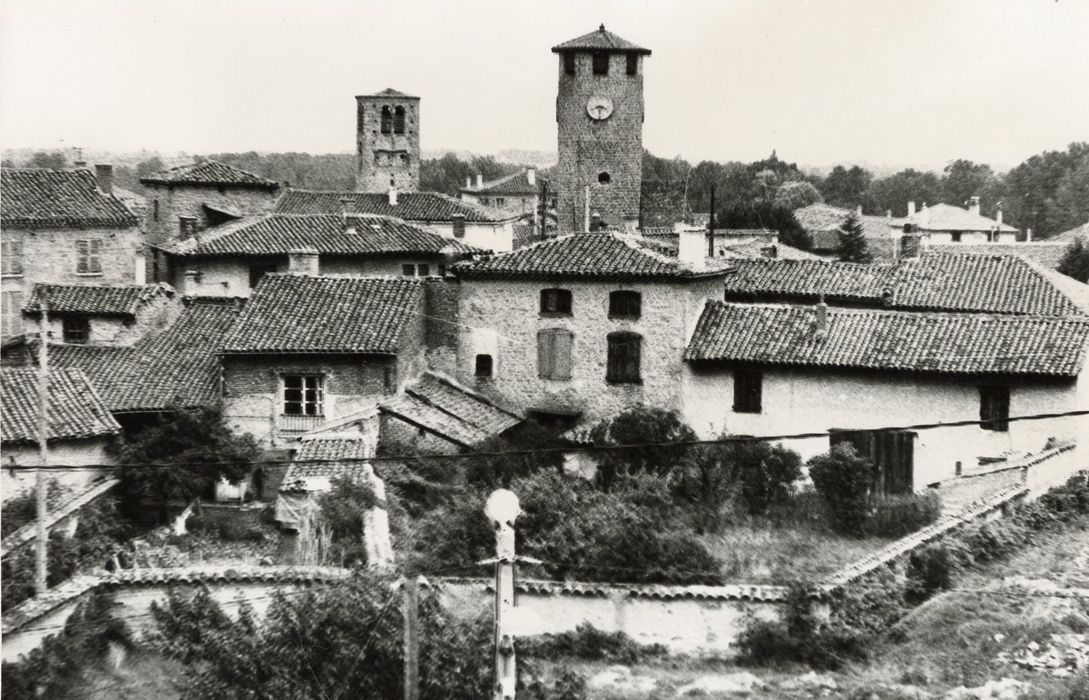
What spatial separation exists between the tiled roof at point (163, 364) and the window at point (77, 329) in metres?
1.93

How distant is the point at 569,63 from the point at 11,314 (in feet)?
65.2

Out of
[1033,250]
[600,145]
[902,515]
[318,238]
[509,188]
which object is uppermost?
[509,188]

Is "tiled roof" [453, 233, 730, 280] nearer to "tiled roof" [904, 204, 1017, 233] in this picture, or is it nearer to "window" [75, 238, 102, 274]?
"window" [75, 238, 102, 274]

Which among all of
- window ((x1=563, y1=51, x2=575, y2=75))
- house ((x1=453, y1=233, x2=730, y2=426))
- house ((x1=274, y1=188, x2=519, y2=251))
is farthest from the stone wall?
house ((x1=453, y1=233, x2=730, y2=426))

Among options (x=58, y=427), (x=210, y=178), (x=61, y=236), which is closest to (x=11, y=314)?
(x=61, y=236)

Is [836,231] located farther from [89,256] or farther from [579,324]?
[579,324]

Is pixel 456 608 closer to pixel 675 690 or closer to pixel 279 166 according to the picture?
pixel 675 690

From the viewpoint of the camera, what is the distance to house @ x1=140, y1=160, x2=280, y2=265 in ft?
166

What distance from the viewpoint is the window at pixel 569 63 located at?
152ft

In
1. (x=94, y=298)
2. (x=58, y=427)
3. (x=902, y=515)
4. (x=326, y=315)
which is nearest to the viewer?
(x=902, y=515)

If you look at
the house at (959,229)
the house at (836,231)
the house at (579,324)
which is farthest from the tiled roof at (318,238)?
the house at (959,229)

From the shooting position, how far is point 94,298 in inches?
1455

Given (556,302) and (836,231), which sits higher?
(836,231)

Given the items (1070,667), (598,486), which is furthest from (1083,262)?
(1070,667)
